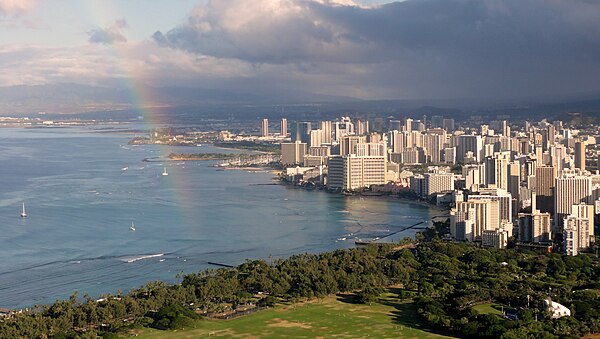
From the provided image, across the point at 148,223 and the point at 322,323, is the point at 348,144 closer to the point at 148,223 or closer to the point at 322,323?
the point at 148,223

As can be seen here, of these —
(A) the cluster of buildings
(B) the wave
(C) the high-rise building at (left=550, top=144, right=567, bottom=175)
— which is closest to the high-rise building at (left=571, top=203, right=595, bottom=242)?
(A) the cluster of buildings

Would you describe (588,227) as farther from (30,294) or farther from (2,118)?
(2,118)

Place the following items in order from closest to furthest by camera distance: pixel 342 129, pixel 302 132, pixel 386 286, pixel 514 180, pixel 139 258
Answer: pixel 386 286, pixel 139 258, pixel 514 180, pixel 302 132, pixel 342 129

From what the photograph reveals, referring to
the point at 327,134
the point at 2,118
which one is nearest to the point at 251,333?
the point at 327,134

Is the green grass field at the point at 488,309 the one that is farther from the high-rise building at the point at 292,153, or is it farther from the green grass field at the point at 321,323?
the high-rise building at the point at 292,153

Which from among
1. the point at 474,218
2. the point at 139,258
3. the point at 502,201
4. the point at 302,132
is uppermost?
the point at 302,132

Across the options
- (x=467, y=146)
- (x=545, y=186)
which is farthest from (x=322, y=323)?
(x=467, y=146)

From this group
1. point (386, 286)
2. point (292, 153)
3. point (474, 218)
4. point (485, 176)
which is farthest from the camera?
point (292, 153)
